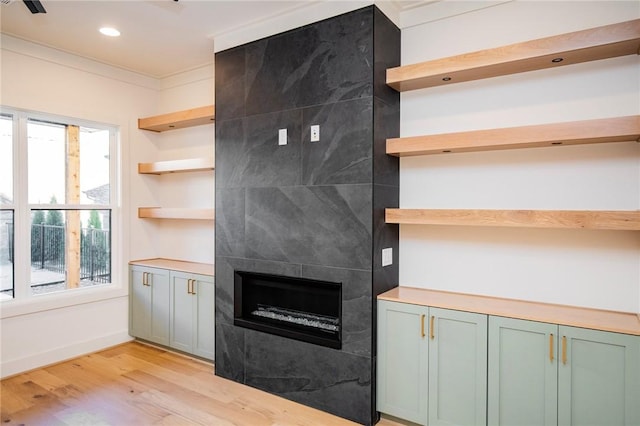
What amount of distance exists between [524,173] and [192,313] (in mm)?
3132

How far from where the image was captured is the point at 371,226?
2.78 metres

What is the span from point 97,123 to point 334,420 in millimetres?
3728

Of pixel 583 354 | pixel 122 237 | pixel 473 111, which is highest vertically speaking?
pixel 473 111

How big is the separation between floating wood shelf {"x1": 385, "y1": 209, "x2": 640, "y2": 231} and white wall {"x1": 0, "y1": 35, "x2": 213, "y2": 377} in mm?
2390

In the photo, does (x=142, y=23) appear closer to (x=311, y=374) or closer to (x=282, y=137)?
(x=282, y=137)

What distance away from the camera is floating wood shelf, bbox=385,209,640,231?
2.19 metres

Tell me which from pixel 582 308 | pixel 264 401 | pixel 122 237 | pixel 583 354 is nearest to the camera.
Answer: pixel 583 354

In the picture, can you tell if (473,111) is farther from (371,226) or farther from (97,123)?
(97,123)

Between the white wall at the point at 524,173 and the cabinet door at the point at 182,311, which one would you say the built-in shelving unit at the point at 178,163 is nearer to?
the cabinet door at the point at 182,311

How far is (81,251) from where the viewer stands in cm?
422

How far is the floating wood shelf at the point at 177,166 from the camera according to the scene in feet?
13.1

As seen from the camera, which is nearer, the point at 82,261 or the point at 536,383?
the point at 536,383

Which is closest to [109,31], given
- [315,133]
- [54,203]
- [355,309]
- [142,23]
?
[142,23]

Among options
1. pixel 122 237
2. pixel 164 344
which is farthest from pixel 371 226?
pixel 122 237
